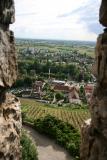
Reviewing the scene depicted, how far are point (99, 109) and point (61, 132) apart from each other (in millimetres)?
35268

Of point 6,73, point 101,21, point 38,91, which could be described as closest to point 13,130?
point 6,73

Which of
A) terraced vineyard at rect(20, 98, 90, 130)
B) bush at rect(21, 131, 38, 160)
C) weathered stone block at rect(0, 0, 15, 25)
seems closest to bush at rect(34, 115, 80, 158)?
bush at rect(21, 131, 38, 160)

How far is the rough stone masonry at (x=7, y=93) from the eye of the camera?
59.7 feet

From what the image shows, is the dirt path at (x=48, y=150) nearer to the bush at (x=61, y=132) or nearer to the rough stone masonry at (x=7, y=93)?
the bush at (x=61, y=132)

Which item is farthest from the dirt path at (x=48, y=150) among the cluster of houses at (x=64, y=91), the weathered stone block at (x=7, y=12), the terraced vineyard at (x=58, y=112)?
the cluster of houses at (x=64, y=91)

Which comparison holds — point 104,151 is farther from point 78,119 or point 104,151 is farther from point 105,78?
point 78,119

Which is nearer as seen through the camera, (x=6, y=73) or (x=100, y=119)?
(x=100, y=119)

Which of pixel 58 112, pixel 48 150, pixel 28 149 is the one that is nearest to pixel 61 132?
pixel 48 150

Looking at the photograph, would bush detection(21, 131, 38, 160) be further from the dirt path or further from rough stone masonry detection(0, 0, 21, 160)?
rough stone masonry detection(0, 0, 21, 160)

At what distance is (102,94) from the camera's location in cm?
1441

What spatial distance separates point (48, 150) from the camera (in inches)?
1793

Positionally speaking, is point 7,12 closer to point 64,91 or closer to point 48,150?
point 48,150

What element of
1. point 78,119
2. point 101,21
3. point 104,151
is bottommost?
point 78,119

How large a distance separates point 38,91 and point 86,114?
31.1m
